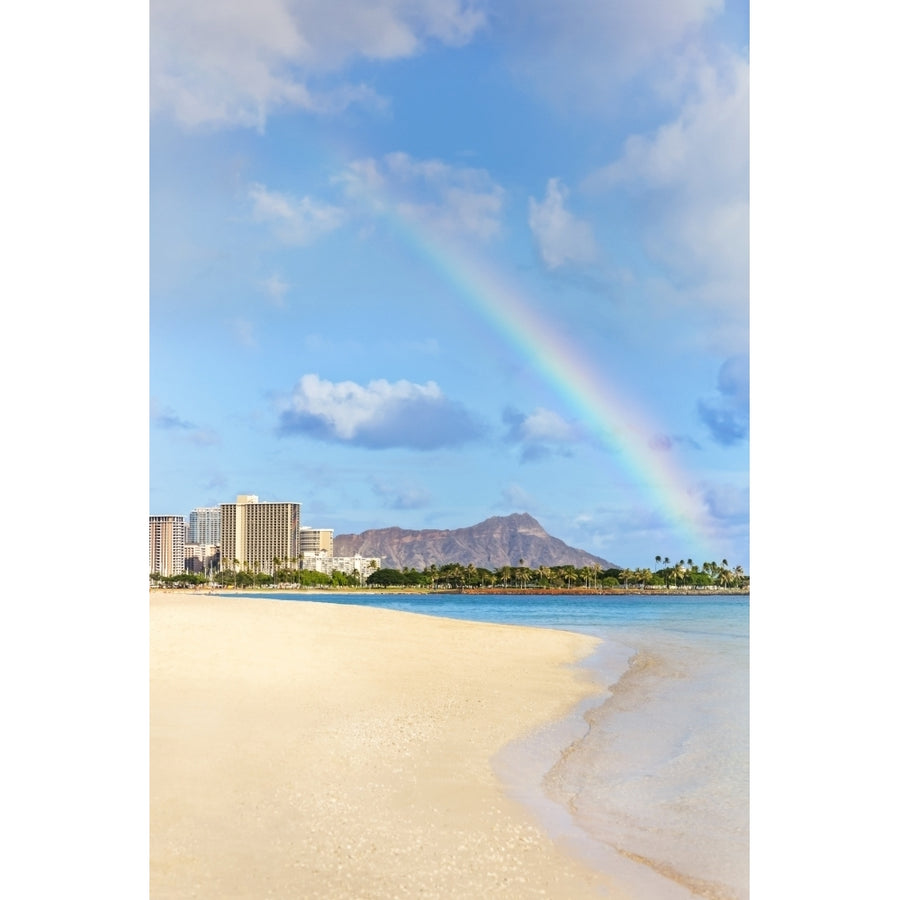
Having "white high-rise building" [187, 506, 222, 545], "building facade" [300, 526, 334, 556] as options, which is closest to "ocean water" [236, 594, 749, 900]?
"building facade" [300, 526, 334, 556]

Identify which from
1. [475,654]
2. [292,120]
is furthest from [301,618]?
[292,120]

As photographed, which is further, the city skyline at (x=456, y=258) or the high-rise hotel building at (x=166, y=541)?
the high-rise hotel building at (x=166, y=541)

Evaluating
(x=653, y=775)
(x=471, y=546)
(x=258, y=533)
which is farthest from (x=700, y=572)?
(x=653, y=775)

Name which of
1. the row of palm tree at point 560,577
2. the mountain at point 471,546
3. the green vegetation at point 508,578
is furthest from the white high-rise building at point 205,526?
the row of palm tree at point 560,577

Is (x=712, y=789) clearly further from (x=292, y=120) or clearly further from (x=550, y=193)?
(x=292, y=120)

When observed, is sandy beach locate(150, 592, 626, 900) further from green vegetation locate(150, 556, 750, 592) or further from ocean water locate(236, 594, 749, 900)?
green vegetation locate(150, 556, 750, 592)

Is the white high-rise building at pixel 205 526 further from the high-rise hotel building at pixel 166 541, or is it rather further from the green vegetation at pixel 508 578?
the green vegetation at pixel 508 578
